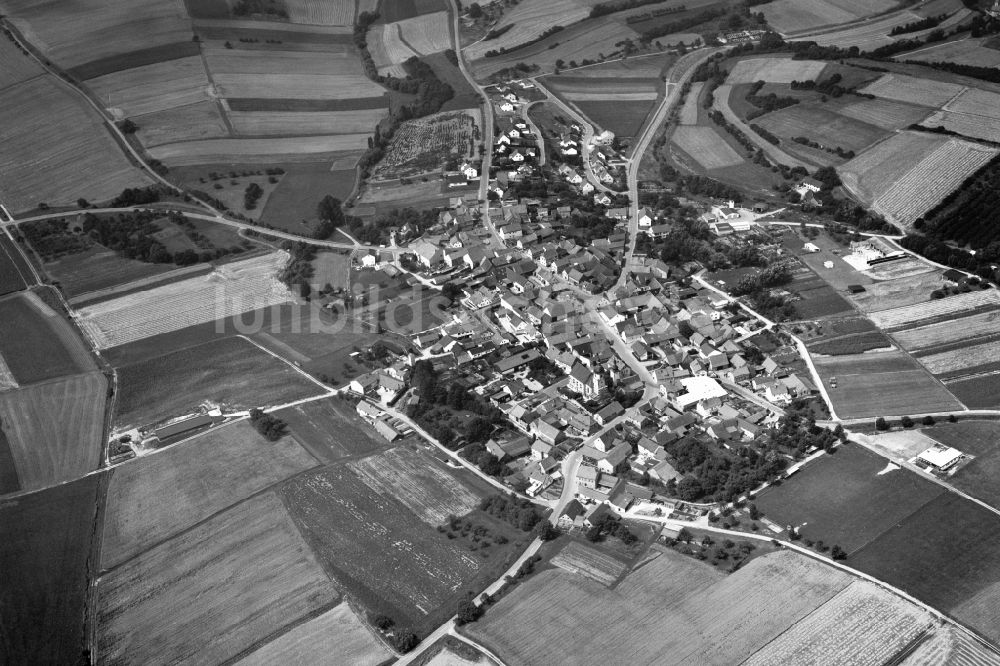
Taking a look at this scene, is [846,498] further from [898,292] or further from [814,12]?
[814,12]

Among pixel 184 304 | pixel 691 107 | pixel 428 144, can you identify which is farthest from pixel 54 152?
pixel 691 107

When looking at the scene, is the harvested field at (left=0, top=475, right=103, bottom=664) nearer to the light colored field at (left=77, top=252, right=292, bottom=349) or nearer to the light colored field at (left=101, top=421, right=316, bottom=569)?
the light colored field at (left=101, top=421, right=316, bottom=569)

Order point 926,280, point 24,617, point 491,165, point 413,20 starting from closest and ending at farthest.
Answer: point 24,617, point 926,280, point 491,165, point 413,20

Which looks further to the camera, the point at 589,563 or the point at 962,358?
the point at 962,358

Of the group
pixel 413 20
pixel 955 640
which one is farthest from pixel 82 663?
pixel 413 20

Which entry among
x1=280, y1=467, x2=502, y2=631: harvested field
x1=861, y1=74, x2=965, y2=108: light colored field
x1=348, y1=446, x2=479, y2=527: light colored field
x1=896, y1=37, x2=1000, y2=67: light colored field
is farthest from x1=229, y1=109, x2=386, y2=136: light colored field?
x1=896, y1=37, x2=1000, y2=67: light colored field

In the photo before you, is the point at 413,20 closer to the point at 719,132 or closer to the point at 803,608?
the point at 719,132

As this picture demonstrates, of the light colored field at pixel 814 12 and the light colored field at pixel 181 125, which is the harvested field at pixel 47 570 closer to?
the light colored field at pixel 181 125

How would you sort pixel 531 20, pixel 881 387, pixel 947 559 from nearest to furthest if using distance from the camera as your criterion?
1. pixel 947 559
2. pixel 881 387
3. pixel 531 20
